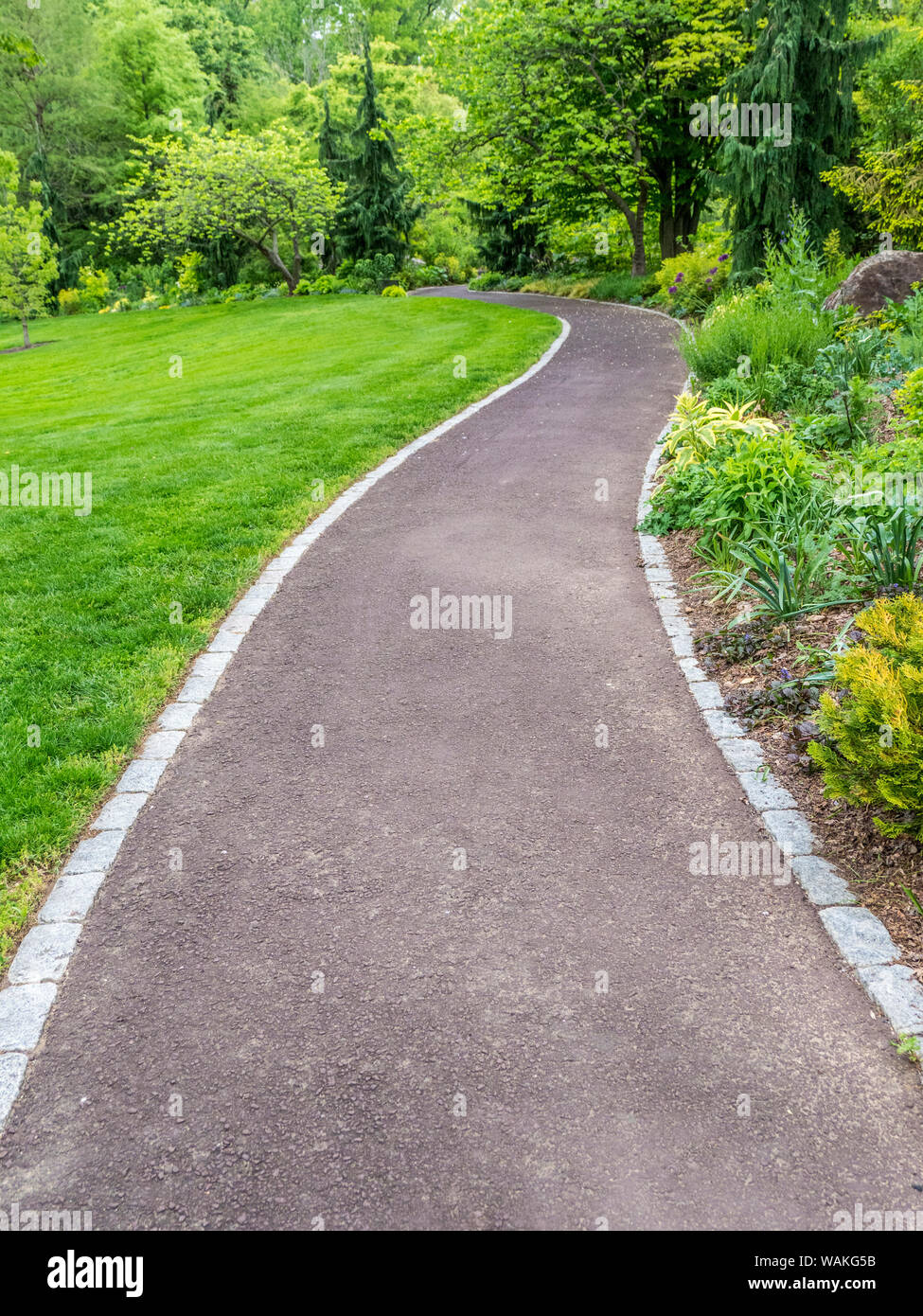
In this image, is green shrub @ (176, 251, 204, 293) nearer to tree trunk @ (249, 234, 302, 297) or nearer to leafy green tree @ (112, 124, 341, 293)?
leafy green tree @ (112, 124, 341, 293)

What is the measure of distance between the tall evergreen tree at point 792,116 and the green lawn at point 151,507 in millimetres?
4676

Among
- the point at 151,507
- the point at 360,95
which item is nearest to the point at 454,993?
the point at 151,507

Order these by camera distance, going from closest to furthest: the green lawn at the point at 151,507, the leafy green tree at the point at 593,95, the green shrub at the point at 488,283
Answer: the green lawn at the point at 151,507 → the leafy green tree at the point at 593,95 → the green shrub at the point at 488,283

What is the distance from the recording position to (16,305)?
99.4 feet

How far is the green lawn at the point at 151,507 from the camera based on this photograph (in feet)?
14.4

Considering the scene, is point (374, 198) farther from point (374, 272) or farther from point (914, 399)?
point (914, 399)

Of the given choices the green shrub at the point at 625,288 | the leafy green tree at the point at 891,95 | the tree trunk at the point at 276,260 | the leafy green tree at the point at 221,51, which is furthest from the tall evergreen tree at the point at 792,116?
the leafy green tree at the point at 221,51

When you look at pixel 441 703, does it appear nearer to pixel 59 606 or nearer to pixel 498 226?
pixel 59 606

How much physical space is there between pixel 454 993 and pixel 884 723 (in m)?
1.88

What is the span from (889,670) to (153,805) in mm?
3280

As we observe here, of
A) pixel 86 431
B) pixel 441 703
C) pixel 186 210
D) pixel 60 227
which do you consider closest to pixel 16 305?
pixel 186 210

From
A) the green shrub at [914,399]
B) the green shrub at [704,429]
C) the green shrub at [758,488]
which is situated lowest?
the green shrub at [758,488]

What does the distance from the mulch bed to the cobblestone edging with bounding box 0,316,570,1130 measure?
303 cm

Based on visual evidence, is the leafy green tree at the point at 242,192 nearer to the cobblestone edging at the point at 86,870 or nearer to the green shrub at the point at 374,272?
the green shrub at the point at 374,272
